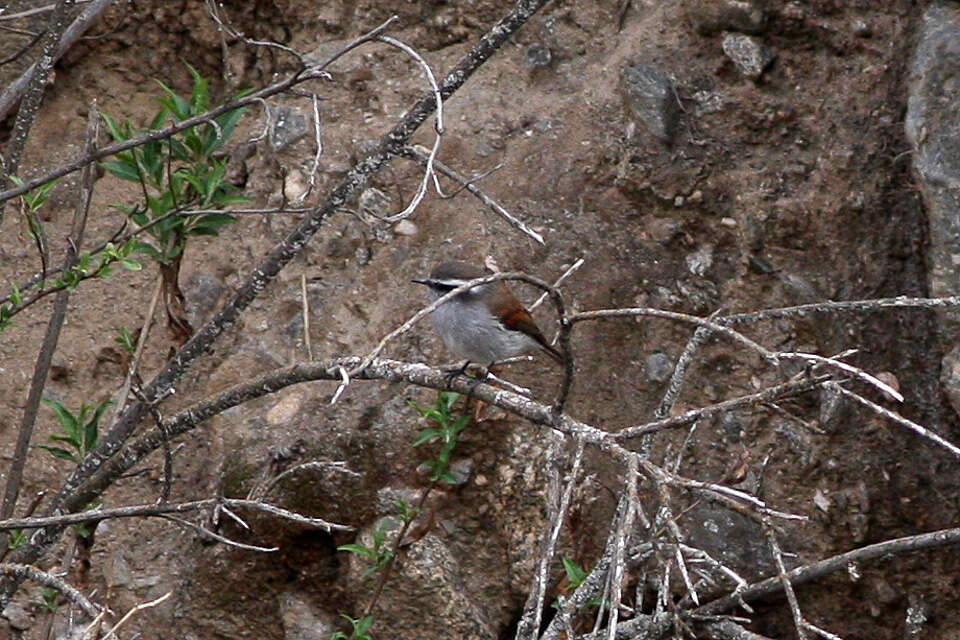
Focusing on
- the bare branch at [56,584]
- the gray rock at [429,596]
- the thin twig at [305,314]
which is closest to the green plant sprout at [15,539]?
the bare branch at [56,584]

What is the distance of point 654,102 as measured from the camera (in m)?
6.68

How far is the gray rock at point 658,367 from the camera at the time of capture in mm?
6523

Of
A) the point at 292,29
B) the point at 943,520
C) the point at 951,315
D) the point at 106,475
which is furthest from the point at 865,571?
the point at 292,29

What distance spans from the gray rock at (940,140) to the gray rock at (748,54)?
0.77m

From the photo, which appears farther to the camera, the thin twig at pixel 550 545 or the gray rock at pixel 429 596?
the gray rock at pixel 429 596

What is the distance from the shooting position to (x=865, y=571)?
Answer: 20.7 ft

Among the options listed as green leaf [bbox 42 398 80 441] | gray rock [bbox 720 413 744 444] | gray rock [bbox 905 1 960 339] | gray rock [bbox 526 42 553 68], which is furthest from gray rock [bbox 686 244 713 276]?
green leaf [bbox 42 398 80 441]

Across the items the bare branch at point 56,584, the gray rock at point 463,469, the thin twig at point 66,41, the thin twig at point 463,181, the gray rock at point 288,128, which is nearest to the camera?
the bare branch at point 56,584

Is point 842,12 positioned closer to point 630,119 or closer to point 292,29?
point 630,119

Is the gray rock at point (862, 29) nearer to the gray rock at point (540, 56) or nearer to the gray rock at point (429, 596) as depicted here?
the gray rock at point (540, 56)

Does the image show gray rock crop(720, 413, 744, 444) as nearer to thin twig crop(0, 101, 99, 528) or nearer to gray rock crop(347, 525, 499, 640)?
gray rock crop(347, 525, 499, 640)

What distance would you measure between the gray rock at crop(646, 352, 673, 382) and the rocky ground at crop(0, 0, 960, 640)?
18 mm

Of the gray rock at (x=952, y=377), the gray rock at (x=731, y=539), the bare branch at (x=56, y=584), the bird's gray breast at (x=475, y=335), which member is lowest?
the gray rock at (x=731, y=539)

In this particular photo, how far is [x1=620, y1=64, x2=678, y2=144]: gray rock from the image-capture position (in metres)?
6.67
